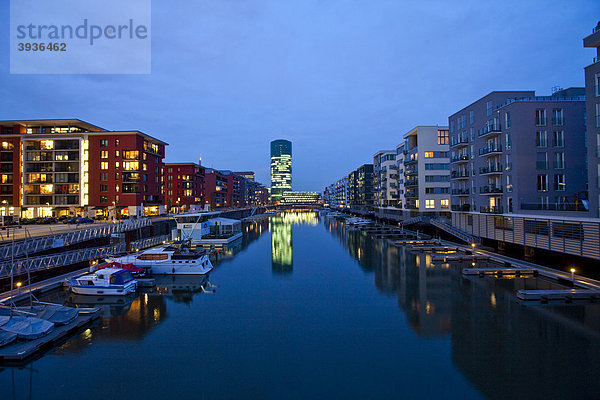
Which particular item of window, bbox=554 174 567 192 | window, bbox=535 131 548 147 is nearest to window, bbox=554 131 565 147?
window, bbox=535 131 548 147

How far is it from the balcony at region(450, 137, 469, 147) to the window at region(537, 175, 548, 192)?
1399 cm

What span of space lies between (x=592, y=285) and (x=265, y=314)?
23913 mm

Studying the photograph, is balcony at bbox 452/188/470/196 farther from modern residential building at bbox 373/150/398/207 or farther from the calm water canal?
modern residential building at bbox 373/150/398/207

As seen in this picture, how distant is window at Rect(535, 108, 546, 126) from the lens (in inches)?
1369

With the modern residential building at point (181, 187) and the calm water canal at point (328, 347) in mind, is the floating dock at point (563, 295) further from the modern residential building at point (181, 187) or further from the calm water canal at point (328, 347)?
the modern residential building at point (181, 187)

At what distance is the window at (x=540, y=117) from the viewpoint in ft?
114

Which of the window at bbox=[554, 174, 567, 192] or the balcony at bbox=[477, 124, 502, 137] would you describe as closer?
the window at bbox=[554, 174, 567, 192]

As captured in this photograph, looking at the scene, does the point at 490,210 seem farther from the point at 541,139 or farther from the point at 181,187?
the point at 181,187

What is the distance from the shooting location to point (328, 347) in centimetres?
1562

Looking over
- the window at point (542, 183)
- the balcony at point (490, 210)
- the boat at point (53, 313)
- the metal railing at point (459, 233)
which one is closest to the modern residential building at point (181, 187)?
the metal railing at point (459, 233)

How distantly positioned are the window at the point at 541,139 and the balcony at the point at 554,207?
Result: 7132 mm

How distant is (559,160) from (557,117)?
470cm

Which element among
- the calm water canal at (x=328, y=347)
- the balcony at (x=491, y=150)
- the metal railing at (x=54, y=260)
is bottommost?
the calm water canal at (x=328, y=347)

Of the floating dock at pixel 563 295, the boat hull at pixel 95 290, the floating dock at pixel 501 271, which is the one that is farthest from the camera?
the floating dock at pixel 501 271
